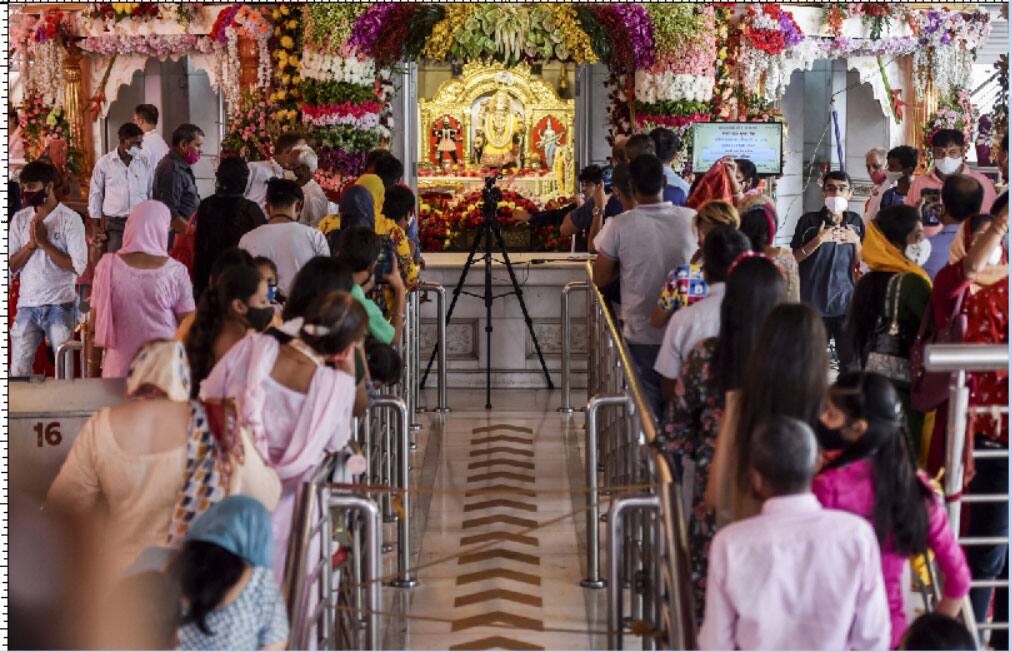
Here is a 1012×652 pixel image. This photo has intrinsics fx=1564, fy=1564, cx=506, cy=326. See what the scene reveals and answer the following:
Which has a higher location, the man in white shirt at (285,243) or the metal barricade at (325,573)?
the man in white shirt at (285,243)

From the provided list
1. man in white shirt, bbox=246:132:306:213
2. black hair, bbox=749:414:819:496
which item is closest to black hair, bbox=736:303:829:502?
black hair, bbox=749:414:819:496

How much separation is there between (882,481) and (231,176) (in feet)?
17.4

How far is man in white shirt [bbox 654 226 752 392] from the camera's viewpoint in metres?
5.40

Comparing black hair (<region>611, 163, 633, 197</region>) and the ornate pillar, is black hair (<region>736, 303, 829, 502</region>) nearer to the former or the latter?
black hair (<region>611, 163, 633, 197</region>)

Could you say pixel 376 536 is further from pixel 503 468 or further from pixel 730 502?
pixel 503 468

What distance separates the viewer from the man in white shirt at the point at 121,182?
34.1 feet

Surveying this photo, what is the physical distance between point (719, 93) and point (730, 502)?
10480 mm

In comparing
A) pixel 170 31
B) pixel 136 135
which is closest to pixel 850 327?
pixel 136 135

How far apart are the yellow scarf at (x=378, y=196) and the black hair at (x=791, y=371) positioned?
4613mm

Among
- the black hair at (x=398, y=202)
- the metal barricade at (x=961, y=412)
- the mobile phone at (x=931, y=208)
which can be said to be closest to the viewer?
the metal barricade at (x=961, y=412)

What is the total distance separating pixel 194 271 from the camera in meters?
8.50

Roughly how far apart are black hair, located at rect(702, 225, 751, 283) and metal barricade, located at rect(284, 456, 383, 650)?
152cm

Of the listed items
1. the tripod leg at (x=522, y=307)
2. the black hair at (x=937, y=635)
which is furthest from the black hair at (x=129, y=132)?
the black hair at (x=937, y=635)

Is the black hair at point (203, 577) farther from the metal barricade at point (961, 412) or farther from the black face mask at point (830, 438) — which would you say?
the metal barricade at point (961, 412)
